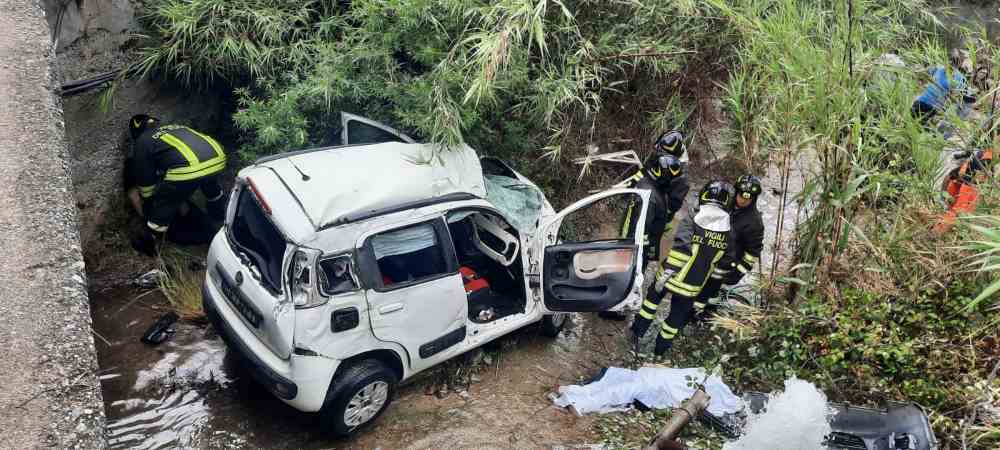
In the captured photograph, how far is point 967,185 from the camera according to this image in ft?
18.1

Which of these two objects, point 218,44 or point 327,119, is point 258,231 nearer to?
point 327,119

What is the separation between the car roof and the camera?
14.9 feet

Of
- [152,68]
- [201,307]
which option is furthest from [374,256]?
[152,68]

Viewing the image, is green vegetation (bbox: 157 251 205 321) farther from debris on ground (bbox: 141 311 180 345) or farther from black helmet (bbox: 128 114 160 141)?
black helmet (bbox: 128 114 160 141)

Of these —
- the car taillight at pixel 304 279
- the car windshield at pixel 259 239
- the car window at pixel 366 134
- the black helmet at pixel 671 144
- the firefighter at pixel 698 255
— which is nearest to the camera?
the car taillight at pixel 304 279

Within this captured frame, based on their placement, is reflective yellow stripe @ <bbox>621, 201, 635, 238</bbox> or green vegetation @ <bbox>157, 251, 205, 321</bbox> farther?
reflective yellow stripe @ <bbox>621, 201, 635, 238</bbox>

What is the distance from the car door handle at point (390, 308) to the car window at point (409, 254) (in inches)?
5.3

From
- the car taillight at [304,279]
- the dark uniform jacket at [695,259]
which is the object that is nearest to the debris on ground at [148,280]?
the car taillight at [304,279]

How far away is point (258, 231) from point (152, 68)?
2.90 m

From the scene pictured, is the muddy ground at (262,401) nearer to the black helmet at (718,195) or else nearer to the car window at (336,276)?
the car window at (336,276)

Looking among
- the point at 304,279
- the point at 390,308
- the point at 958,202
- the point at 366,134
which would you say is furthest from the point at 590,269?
the point at 958,202

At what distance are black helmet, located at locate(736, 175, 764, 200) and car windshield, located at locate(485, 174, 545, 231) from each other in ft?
5.37

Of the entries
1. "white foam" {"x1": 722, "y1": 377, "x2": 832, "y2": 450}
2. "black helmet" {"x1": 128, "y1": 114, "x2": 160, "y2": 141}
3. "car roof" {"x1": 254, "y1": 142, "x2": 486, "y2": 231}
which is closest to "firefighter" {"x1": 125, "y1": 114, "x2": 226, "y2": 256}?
"black helmet" {"x1": 128, "y1": 114, "x2": 160, "y2": 141}

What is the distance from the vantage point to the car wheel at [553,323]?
605 cm
